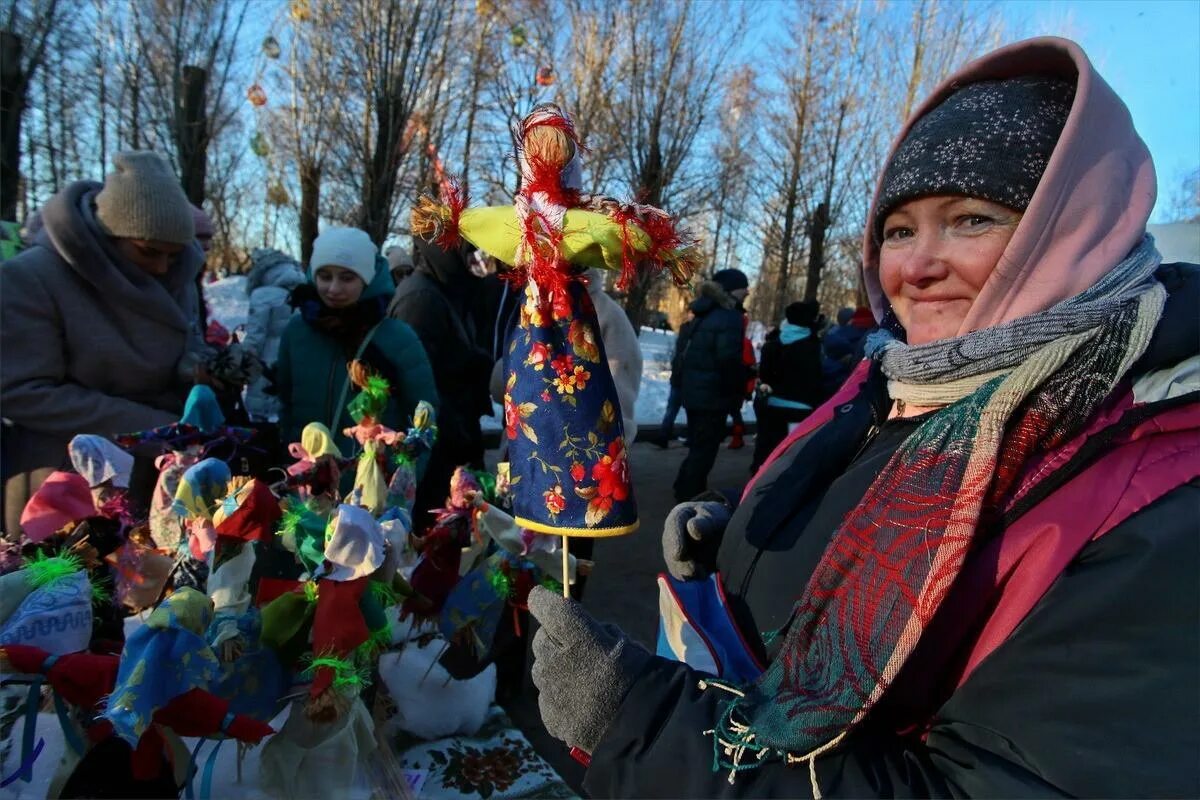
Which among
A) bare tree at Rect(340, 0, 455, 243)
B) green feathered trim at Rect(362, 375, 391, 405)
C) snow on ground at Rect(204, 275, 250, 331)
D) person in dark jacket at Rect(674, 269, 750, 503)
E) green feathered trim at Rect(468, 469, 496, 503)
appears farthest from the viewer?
snow on ground at Rect(204, 275, 250, 331)

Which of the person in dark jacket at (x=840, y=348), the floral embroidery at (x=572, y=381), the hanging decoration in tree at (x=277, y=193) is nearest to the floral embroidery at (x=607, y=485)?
the floral embroidery at (x=572, y=381)

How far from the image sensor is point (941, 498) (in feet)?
2.78

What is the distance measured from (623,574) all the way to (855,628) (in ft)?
11.4

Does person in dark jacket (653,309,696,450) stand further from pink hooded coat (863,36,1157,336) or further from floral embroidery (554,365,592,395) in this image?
pink hooded coat (863,36,1157,336)

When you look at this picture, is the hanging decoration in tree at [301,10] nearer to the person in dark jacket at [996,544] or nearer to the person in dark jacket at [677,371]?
the person in dark jacket at [677,371]

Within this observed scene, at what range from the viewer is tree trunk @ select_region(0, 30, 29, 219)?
6945mm

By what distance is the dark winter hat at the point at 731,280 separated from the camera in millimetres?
5559

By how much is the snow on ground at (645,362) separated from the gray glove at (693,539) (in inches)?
260

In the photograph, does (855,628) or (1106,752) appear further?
(855,628)

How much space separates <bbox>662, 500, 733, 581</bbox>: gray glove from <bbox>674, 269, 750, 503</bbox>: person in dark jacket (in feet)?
13.1

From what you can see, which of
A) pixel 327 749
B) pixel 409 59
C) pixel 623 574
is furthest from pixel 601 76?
pixel 327 749

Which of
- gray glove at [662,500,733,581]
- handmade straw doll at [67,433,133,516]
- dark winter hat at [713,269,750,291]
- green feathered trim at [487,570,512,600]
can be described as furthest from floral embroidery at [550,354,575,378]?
dark winter hat at [713,269,750,291]

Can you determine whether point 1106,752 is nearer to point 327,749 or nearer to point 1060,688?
point 1060,688

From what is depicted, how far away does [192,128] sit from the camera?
A: 10797 mm
